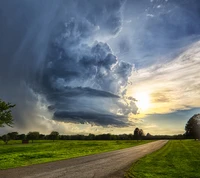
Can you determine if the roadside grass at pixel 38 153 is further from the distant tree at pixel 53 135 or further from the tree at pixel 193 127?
the distant tree at pixel 53 135

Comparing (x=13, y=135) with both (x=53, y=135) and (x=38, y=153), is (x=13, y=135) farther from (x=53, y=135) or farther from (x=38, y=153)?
(x=38, y=153)

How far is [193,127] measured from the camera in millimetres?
140625

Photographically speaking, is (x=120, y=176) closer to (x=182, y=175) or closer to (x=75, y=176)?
(x=75, y=176)

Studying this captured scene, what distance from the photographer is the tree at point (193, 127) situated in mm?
135575

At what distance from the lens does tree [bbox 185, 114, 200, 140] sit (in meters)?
136

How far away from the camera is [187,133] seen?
150000 millimetres

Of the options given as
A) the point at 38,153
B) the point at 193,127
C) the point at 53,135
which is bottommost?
the point at 38,153

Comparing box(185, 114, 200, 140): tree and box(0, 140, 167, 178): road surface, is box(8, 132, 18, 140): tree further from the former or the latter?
box(0, 140, 167, 178): road surface

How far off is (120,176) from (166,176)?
11.9 ft

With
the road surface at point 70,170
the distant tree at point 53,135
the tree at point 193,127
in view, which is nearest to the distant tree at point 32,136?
the distant tree at point 53,135

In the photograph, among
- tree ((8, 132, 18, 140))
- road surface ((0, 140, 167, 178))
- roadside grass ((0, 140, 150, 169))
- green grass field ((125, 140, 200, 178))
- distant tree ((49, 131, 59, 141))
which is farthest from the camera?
distant tree ((49, 131, 59, 141))

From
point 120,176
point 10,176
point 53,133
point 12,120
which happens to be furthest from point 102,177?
point 53,133

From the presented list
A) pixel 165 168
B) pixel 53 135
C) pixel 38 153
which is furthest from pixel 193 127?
pixel 165 168

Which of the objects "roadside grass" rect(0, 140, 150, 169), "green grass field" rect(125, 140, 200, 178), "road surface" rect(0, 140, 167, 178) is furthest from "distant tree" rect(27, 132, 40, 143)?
"road surface" rect(0, 140, 167, 178)
